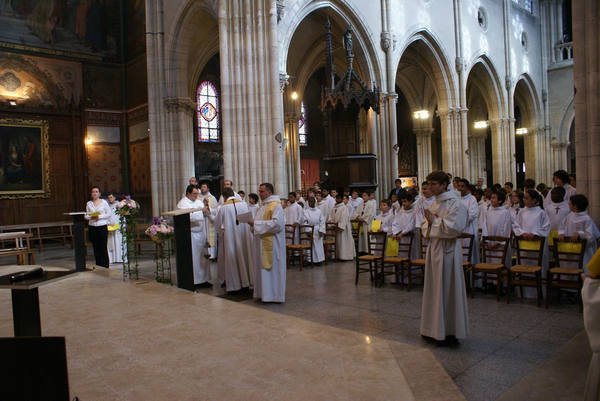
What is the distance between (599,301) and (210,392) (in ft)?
8.25

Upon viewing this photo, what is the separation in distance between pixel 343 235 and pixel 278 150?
3.25 meters

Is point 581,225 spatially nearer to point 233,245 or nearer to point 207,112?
point 233,245

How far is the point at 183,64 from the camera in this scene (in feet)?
51.4

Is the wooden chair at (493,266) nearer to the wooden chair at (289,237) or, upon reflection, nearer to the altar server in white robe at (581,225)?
the altar server in white robe at (581,225)

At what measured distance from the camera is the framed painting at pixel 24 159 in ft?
54.2

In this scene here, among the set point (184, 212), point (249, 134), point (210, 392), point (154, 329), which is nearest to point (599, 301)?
point (210, 392)

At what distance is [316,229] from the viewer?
10.5 metres

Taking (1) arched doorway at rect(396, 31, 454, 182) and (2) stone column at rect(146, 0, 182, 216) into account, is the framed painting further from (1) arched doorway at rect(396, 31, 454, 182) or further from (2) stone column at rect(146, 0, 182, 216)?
(1) arched doorway at rect(396, 31, 454, 182)

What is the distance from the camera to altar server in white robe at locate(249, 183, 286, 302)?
6785 millimetres

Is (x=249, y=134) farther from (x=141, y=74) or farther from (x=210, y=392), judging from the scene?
(x=210, y=392)

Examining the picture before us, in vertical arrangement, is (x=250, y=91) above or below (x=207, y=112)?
below

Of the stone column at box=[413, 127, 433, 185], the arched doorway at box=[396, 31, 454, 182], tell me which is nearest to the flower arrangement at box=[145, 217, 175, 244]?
the arched doorway at box=[396, 31, 454, 182]

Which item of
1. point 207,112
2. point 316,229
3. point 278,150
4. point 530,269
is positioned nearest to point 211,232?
point 316,229

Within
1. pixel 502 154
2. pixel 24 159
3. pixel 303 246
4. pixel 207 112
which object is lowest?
pixel 303 246
